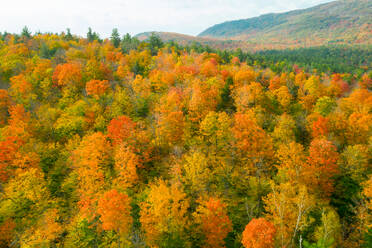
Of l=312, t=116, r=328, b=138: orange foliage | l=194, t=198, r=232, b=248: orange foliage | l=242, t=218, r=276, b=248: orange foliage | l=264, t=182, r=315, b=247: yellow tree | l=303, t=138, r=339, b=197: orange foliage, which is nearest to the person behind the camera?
l=242, t=218, r=276, b=248: orange foliage

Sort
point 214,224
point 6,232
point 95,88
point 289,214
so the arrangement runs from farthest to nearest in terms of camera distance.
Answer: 1. point 95,88
2. point 6,232
3. point 289,214
4. point 214,224

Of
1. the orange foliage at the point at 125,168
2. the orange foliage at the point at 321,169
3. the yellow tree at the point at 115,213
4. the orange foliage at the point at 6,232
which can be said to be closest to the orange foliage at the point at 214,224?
the yellow tree at the point at 115,213

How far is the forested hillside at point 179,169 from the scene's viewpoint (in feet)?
111

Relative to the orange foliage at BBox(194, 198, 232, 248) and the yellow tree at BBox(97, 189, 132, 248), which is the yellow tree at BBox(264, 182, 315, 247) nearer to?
the orange foliage at BBox(194, 198, 232, 248)

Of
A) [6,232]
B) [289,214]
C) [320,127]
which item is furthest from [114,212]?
[320,127]

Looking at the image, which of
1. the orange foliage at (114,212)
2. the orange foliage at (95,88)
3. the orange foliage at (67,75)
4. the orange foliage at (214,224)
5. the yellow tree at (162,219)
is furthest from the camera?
→ the orange foliage at (67,75)

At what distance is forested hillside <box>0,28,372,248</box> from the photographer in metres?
33.7

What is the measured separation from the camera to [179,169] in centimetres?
3988

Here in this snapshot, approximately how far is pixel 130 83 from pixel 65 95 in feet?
66.7

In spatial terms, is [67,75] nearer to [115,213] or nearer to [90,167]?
[90,167]

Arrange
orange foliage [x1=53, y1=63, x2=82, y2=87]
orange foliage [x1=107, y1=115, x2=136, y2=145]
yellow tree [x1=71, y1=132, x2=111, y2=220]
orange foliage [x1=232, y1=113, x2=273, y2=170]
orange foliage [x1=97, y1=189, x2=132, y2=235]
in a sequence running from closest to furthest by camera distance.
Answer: orange foliage [x1=97, y1=189, x2=132, y2=235] < yellow tree [x1=71, y1=132, x2=111, y2=220] < orange foliage [x1=232, y1=113, x2=273, y2=170] < orange foliage [x1=107, y1=115, x2=136, y2=145] < orange foliage [x1=53, y1=63, x2=82, y2=87]

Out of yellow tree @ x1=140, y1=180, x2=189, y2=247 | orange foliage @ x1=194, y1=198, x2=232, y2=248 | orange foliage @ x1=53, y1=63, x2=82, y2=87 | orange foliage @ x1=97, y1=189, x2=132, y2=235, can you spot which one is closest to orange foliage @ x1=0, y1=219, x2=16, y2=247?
orange foliage @ x1=97, y1=189, x2=132, y2=235

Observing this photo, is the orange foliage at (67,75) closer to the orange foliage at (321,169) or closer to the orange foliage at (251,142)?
the orange foliage at (251,142)

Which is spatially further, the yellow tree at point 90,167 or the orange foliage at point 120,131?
the orange foliage at point 120,131
